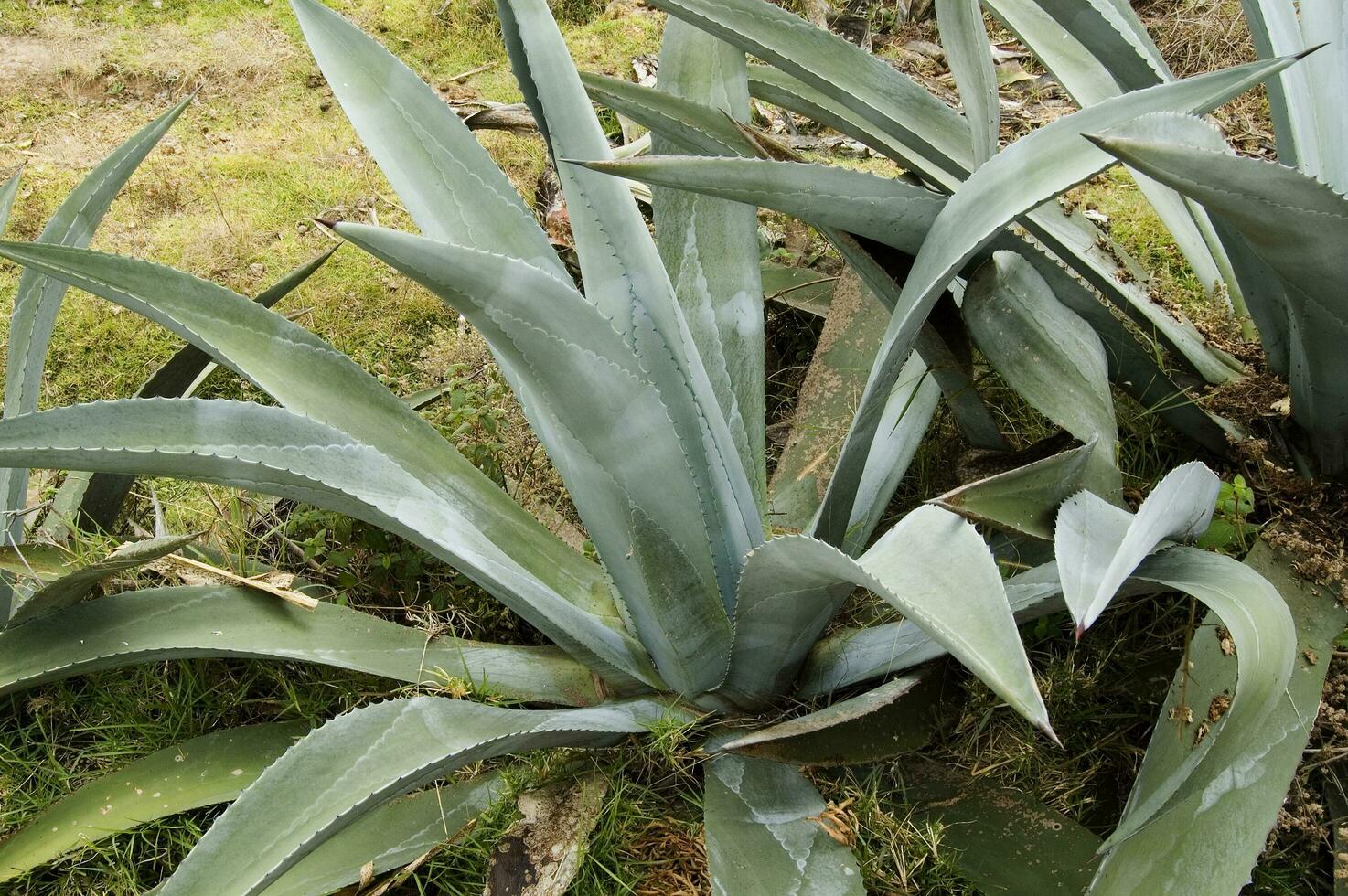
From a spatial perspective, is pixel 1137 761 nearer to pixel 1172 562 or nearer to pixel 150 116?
pixel 1172 562

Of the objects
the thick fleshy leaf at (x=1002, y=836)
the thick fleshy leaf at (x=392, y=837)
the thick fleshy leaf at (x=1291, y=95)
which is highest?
the thick fleshy leaf at (x=1291, y=95)

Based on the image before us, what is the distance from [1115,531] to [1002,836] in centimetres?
48

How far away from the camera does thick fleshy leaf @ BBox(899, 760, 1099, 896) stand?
1.36 metres

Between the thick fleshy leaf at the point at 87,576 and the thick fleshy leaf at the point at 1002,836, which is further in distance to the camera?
the thick fleshy leaf at the point at 87,576

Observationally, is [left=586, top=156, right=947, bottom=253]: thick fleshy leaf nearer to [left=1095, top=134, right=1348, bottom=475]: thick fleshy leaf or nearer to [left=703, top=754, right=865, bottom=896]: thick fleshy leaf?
[left=1095, top=134, right=1348, bottom=475]: thick fleshy leaf

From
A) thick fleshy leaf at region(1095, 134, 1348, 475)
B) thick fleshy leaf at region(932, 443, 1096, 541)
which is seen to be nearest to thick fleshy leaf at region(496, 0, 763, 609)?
thick fleshy leaf at region(932, 443, 1096, 541)

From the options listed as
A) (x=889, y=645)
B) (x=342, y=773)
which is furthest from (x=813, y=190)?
(x=342, y=773)

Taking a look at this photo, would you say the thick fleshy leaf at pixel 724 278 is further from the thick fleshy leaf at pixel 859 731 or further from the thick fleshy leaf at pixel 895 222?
the thick fleshy leaf at pixel 859 731

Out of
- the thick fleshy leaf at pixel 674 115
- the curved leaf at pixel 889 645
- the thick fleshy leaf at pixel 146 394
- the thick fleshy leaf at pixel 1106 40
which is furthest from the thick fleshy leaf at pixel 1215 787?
the thick fleshy leaf at pixel 146 394

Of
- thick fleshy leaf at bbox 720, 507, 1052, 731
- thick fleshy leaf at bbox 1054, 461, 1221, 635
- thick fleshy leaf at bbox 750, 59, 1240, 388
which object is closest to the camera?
thick fleshy leaf at bbox 720, 507, 1052, 731

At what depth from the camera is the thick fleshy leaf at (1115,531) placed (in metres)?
0.97

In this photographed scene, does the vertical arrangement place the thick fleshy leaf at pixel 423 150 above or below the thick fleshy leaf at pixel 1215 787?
above

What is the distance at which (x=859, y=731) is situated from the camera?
1408mm

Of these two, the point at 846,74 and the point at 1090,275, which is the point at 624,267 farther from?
the point at 1090,275
